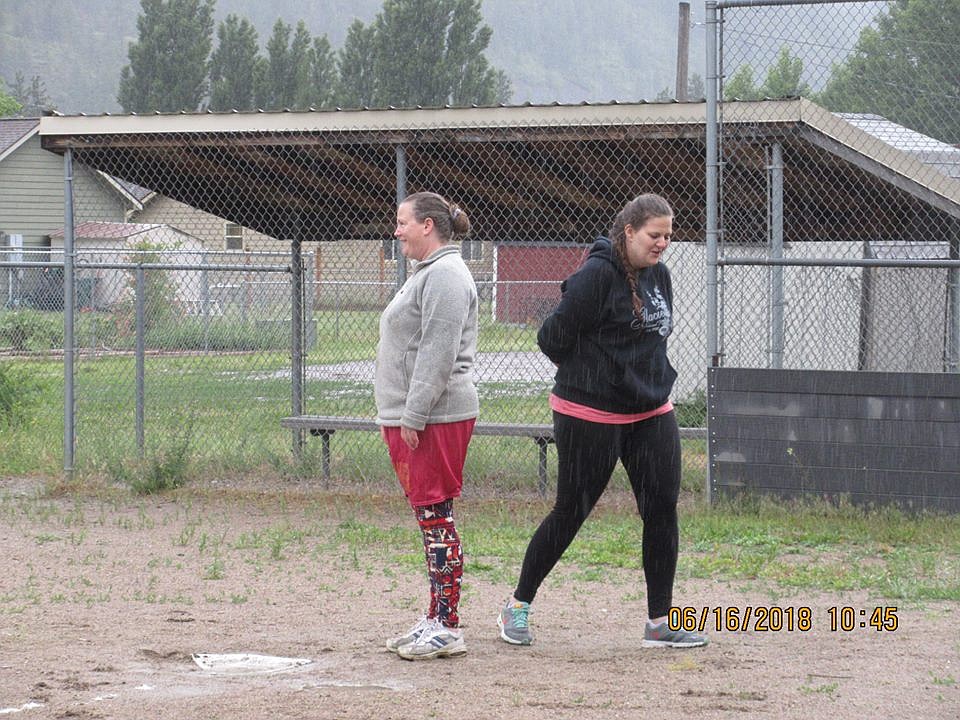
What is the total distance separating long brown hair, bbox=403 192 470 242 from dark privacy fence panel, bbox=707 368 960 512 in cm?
353

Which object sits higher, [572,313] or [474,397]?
[572,313]

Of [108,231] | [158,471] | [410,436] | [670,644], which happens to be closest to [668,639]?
[670,644]

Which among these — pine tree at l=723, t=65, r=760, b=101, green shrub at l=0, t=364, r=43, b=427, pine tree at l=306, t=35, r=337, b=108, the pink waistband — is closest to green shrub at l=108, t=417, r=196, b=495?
green shrub at l=0, t=364, r=43, b=427

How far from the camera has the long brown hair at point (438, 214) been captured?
5.48 m

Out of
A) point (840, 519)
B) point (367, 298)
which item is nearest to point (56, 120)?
point (840, 519)

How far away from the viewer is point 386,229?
11820 millimetres

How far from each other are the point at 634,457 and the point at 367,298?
61.0 ft

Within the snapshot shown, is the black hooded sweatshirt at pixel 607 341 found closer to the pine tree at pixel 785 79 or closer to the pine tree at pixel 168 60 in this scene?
the pine tree at pixel 785 79

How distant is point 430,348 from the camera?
5.32 m

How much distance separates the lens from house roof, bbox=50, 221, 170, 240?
38.5 metres

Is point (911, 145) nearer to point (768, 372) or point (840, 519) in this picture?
point (768, 372)

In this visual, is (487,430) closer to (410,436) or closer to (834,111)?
(834,111)

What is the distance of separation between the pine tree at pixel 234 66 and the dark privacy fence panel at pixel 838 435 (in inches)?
2073

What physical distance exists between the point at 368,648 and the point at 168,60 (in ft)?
191
